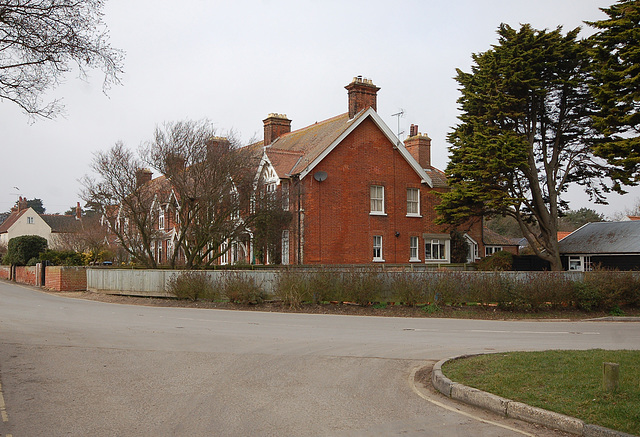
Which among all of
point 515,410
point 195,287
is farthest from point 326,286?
point 515,410

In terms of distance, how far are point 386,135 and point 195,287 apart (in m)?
16.7

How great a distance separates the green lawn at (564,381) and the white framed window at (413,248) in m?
27.0

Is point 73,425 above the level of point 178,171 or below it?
below

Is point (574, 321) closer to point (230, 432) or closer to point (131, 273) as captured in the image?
point (230, 432)

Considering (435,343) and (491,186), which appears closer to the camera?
(435,343)

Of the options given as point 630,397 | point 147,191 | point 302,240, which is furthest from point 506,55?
point 630,397

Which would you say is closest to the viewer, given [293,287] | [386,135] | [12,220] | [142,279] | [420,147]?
[293,287]

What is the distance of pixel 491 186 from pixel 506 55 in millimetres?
7119

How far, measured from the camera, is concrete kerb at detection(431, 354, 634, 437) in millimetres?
6246

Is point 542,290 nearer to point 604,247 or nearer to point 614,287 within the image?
point 614,287

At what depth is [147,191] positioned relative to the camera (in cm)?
3056

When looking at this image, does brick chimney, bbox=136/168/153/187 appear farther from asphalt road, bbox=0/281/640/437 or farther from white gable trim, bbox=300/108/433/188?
asphalt road, bbox=0/281/640/437

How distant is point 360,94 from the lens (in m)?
36.3

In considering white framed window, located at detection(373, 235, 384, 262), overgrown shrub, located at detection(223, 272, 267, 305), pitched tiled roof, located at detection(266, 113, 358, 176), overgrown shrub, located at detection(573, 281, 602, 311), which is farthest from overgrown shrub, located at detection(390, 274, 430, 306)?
white framed window, located at detection(373, 235, 384, 262)
